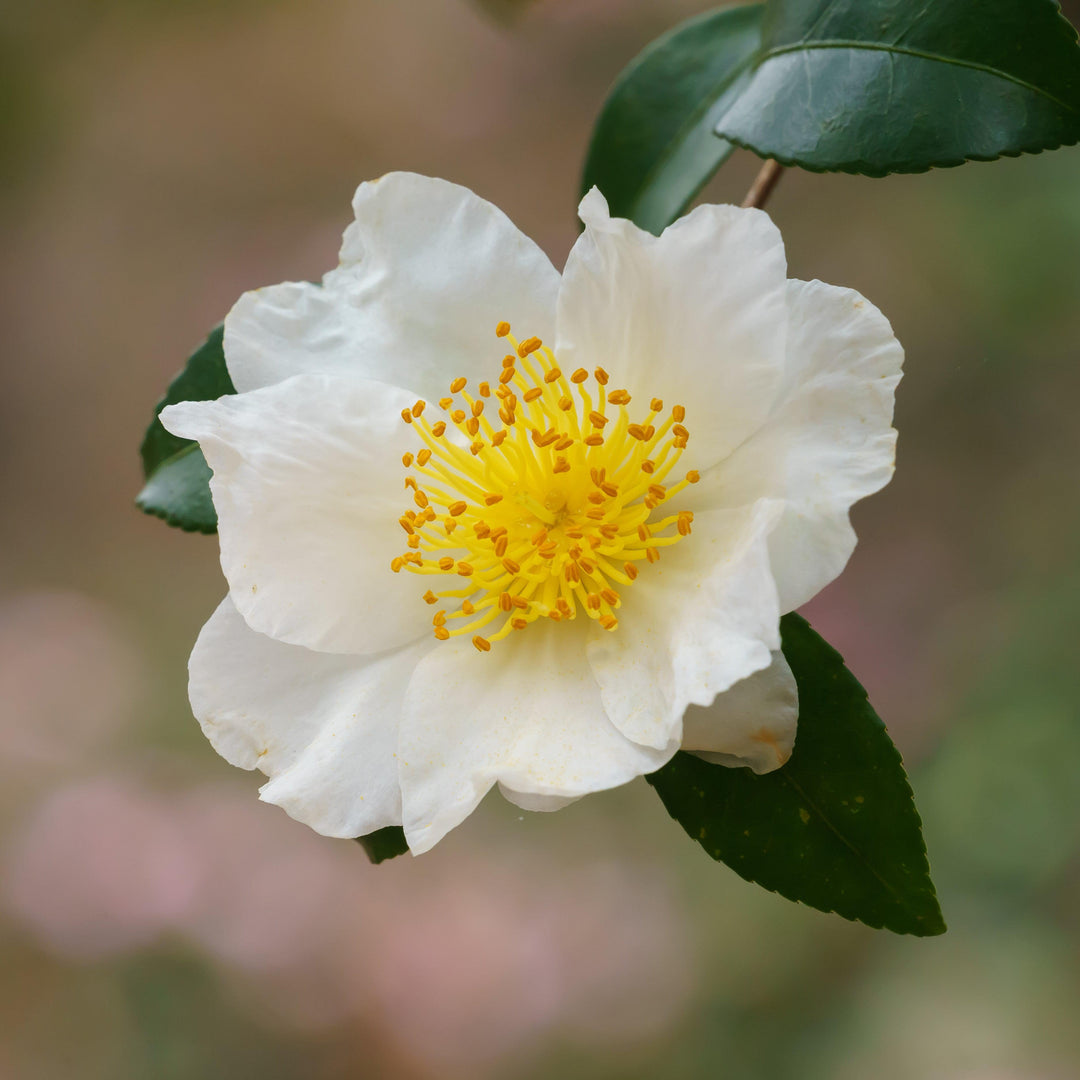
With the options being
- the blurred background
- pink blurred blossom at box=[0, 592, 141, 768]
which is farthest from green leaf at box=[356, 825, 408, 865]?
pink blurred blossom at box=[0, 592, 141, 768]

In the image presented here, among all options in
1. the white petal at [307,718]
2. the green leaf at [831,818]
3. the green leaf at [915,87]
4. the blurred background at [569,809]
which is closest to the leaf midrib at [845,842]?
the green leaf at [831,818]

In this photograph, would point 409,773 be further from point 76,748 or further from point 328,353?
point 76,748

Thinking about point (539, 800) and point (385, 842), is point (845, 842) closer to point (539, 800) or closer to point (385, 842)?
point (539, 800)

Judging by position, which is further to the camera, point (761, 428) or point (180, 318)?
point (180, 318)

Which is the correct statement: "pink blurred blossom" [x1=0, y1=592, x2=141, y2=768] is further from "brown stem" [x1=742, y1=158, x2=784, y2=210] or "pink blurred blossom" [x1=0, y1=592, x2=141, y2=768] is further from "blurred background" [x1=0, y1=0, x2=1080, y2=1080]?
"brown stem" [x1=742, y1=158, x2=784, y2=210]

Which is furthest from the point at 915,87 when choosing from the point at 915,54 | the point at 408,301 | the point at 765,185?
the point at 408,301

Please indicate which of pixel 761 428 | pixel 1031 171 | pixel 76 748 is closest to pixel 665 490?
pixel 761 428
